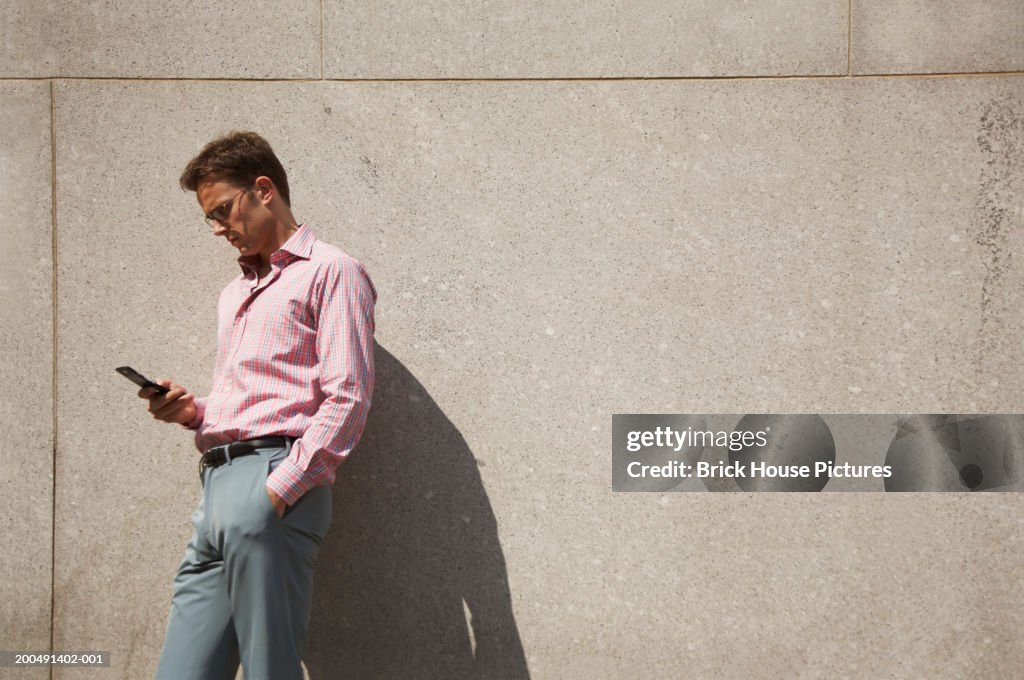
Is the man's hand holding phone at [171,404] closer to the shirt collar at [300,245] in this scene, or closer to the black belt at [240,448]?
the black belt at [240,448]

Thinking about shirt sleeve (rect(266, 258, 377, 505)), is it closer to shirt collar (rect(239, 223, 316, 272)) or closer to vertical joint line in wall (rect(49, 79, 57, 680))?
shirt collar (rect(239, 223, 316, 272))

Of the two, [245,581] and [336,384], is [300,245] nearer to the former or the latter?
[336,384]

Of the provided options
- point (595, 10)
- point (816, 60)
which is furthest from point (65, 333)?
point (816, 60)

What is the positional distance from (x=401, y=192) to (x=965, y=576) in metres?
2.87

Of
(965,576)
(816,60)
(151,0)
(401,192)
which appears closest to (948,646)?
(965,576)

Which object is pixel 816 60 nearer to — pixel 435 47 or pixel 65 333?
pixel 435 47

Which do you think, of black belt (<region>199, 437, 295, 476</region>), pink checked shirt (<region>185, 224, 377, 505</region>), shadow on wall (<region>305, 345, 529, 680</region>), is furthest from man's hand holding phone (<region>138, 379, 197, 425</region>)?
shadow on wall (<region>305, 345, 529, 680</region>)

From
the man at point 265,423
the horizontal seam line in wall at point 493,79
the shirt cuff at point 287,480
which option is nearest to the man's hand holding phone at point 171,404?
the man at point 265,423

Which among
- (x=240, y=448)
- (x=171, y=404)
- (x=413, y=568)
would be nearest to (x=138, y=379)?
(x=171, y=404)

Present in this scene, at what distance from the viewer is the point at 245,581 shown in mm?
2582

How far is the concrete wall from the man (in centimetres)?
69

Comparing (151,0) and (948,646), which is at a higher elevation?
(151,0)

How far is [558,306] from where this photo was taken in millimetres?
3533

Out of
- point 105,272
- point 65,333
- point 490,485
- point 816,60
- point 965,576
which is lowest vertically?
point 965,576
